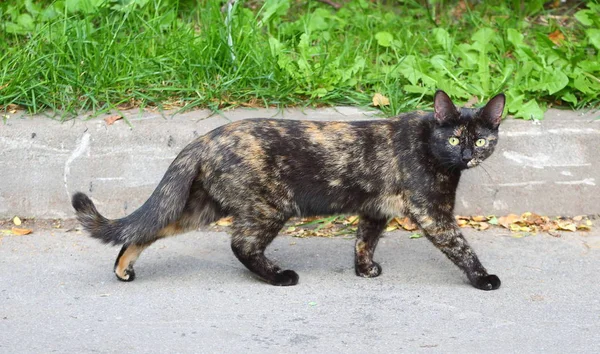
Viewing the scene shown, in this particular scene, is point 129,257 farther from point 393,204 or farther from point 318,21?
point 318,21

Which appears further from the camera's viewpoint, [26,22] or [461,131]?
[26,22]

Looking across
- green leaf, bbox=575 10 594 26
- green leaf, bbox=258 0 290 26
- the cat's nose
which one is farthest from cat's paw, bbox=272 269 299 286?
green leaf, bbox=575 10 594 26

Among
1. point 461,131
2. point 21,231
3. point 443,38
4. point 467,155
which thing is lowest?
point 21,231

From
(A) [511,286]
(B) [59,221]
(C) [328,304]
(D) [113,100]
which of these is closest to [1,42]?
(D) [113,100]

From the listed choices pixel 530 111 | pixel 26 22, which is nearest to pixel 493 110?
pixel 530 111

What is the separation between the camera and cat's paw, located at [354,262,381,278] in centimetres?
561

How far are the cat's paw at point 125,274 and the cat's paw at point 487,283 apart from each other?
6.78 ft

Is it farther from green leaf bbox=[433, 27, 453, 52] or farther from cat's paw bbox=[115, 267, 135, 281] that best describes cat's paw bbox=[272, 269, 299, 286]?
green leaf bbox=[433, 27, 453, 52]

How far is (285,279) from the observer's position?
17.8 ft

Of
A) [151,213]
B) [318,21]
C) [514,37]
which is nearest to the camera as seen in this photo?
[151,213]

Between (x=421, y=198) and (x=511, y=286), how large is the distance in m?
0.75

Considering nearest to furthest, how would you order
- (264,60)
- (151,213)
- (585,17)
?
(151,213) < (264,60) < (585,17)

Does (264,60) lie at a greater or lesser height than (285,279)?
greater

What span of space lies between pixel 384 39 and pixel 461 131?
95.6 inches
